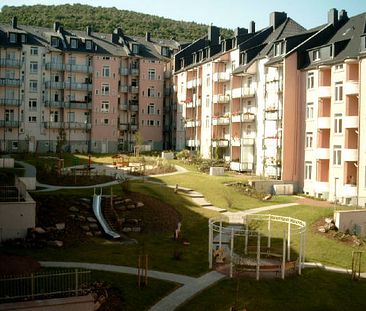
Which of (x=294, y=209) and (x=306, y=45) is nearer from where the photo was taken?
(x=294, y=209)

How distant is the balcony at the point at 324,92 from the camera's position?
164 ft

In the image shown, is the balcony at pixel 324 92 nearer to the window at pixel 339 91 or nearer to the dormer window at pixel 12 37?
the window at pixel 339 91

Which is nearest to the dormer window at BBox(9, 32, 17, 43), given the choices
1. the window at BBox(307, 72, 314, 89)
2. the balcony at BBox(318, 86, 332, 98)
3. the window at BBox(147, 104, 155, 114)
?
the window at BBox(147, 104, 155, 114)

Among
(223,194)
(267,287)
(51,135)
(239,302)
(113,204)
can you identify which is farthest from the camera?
(51,135)

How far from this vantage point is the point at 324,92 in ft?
165

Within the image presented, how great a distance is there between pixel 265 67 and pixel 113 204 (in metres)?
29.6

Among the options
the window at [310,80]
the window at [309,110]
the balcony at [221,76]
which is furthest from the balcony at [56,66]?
the window at [309,110]

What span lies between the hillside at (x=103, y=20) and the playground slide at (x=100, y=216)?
78932 mm

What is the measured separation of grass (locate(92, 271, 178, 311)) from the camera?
2215 centimetres

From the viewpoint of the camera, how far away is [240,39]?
70688 mm

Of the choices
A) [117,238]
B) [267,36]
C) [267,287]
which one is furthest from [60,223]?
[267,36]

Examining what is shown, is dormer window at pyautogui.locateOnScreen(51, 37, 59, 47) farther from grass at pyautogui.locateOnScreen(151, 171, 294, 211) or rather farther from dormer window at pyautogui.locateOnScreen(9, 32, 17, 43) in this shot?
grass at pyautogui.locateOnScreen(151, 171, 294, 211)

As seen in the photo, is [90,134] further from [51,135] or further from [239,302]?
[239,302]

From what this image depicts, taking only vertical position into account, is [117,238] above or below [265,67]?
below
